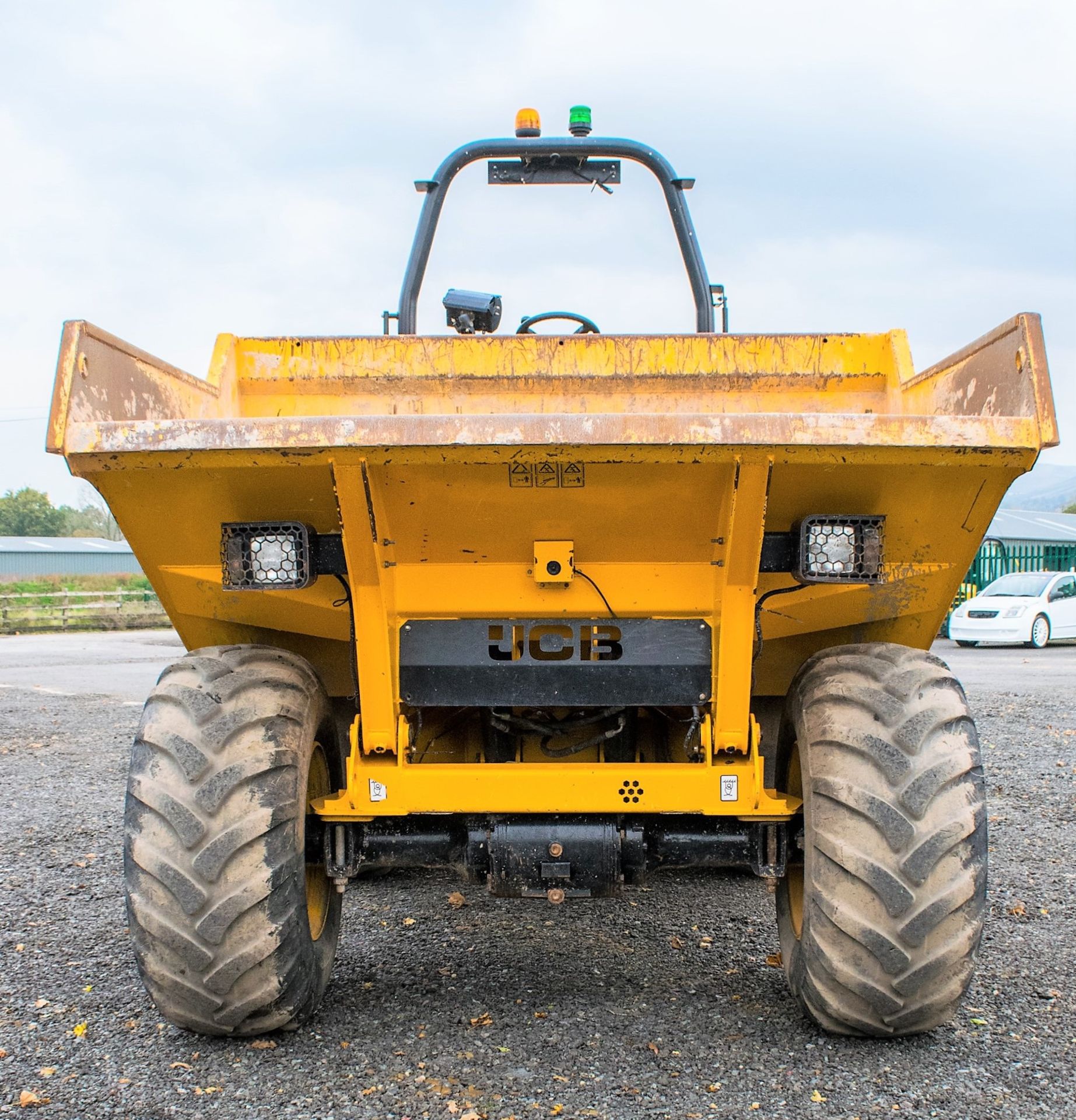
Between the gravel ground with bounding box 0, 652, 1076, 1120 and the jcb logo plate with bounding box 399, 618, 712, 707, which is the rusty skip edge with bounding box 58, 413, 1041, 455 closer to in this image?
the jcb logo plate with bounding box 399, 618, 712, 707

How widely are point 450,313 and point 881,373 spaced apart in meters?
2.08

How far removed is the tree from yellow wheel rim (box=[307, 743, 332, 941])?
2829 inches

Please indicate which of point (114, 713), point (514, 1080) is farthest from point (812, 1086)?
point (114, 713)

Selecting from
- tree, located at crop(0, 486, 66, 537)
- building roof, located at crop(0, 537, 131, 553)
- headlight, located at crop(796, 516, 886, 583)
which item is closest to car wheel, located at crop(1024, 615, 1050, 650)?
headlight, located at crop(796, 516, 886, 583)

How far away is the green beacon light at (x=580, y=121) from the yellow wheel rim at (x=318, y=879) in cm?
337

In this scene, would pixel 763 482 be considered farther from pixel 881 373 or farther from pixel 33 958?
pixel 33 958

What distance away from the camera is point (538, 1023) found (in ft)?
10.2

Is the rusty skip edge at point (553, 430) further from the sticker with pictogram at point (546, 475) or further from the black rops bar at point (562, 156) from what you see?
the black rops bar at point (562, 156)

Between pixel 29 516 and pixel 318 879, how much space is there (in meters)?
72.9

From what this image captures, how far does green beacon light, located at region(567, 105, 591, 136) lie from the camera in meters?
5.22

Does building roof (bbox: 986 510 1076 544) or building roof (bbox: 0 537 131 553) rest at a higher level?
building roof (bbox: 986 510 1076 544)

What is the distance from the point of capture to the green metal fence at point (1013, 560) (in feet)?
78.0

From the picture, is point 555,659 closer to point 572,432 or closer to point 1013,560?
point 572,432

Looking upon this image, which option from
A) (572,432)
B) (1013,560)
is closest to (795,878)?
(572,432)
